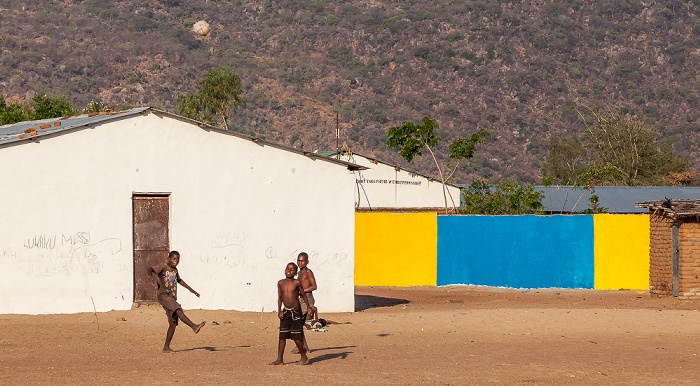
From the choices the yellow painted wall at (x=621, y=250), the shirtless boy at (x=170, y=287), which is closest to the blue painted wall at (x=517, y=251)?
the yellow painted wall at (x=621, y=250)

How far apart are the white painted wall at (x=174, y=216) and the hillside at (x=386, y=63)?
176 feet

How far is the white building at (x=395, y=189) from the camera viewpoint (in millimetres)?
36031

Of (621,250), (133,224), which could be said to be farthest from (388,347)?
(621,250)

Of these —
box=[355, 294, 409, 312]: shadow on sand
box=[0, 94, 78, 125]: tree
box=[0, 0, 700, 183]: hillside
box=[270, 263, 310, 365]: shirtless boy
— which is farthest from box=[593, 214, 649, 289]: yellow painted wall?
box=[0, 0, 700, 183]: hillside

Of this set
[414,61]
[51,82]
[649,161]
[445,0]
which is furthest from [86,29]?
[649,161]

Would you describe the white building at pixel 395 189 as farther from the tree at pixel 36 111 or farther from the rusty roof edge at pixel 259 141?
the rusty roof edge at pixel 259 141

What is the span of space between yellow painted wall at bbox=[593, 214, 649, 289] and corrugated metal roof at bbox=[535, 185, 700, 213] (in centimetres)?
1369

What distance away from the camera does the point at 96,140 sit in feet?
51.5

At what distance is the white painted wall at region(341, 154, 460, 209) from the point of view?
118ft

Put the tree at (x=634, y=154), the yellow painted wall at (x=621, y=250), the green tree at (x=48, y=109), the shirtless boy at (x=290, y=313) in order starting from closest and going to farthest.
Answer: the shirtless boy at (x=290, y=313) → the yellow painted wall at (x=621, y=250) → the green tree at (x=48, y=109) → the tree at (x=634, y=154)

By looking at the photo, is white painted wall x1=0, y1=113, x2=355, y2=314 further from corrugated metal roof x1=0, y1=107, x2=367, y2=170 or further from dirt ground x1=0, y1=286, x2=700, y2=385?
dirt ground x1=0, y1=286, x2=700, y2=385

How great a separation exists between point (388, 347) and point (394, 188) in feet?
78.4

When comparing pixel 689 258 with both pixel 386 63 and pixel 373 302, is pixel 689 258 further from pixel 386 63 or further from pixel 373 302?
pixel 386 63

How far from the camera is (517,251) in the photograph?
24219 mm
